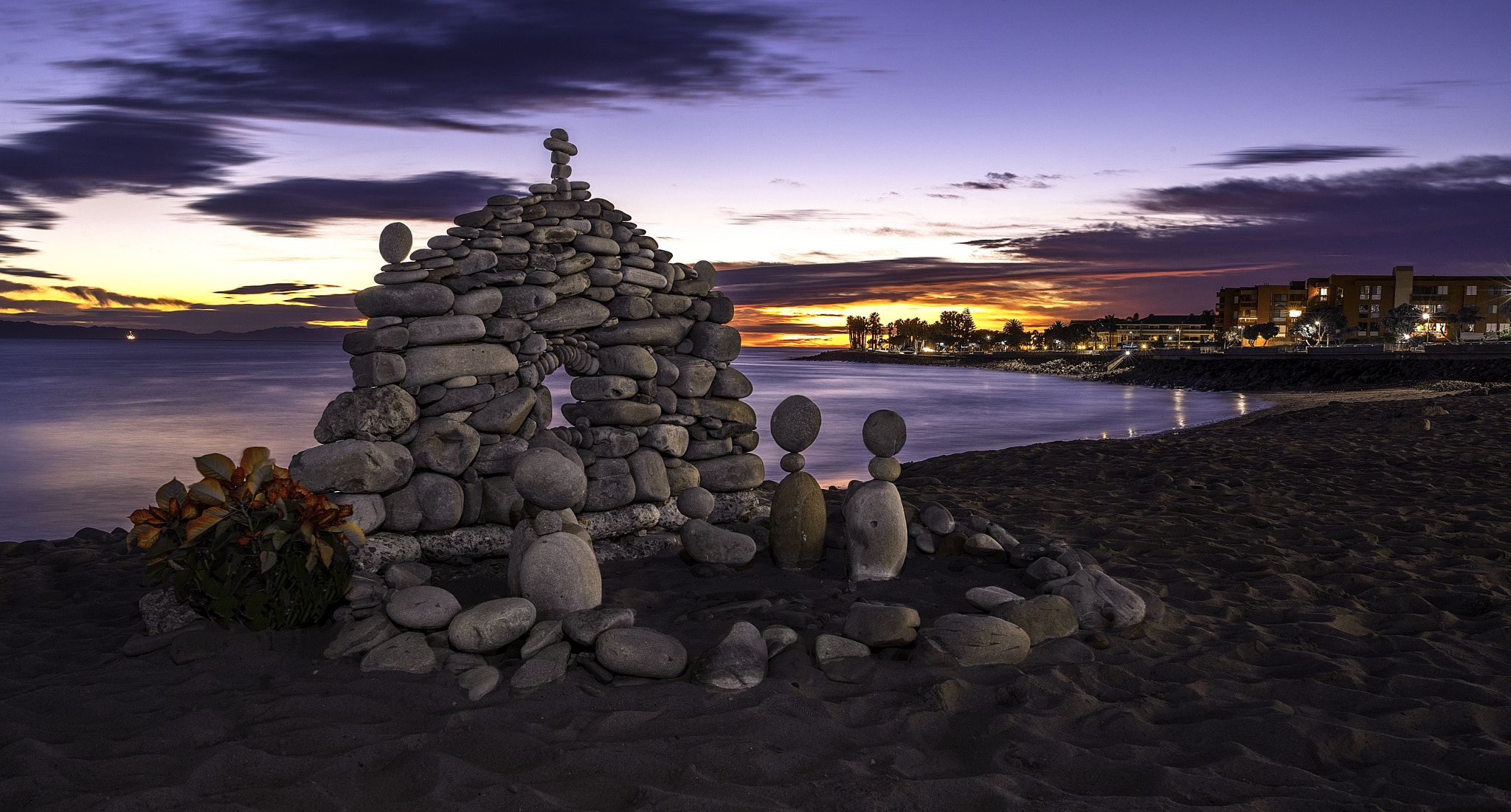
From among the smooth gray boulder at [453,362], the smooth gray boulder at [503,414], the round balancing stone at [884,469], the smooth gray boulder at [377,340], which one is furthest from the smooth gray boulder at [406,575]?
the round balancing stone at [884,469]

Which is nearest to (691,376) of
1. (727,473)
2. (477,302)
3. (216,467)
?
(727,473)

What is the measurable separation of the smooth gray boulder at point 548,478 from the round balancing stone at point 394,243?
2.35m

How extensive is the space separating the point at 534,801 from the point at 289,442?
903 inches

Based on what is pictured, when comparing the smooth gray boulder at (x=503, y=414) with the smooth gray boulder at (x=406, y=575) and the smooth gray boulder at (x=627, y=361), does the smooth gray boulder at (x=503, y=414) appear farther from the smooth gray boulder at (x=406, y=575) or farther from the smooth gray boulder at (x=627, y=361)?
the smooth gray boulder at (x=406, y=575)

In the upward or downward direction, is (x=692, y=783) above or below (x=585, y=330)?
below

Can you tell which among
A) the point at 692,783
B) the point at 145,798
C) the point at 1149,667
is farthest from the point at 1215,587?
the point at 145,798

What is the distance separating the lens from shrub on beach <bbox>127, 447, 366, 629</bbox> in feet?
17.7

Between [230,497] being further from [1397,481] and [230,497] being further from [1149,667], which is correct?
[1397,481]

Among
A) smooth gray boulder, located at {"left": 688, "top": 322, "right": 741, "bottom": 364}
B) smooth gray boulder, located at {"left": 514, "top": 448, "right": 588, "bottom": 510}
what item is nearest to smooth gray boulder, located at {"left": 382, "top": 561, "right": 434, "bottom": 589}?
smooth gray boulder, located at {"left": 514, "top": 448, "right": 588, "bottom": 510}

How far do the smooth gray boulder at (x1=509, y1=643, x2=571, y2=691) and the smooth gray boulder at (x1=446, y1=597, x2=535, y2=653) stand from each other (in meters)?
0.28

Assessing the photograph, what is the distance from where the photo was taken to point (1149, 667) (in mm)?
5109

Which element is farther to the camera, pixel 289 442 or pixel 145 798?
pixel 289 442

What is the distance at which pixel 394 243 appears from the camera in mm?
7043

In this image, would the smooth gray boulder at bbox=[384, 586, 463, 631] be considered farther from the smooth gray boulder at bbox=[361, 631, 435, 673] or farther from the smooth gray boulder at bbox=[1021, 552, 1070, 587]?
the smooth gray boulder at bbox=[1021, 552, 1070, 587]
